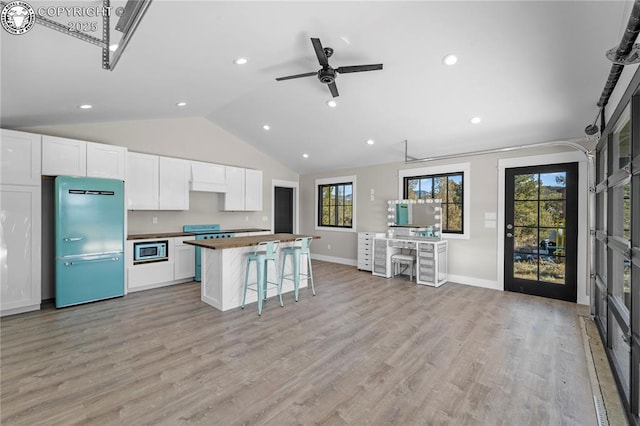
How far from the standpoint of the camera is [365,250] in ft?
21.1

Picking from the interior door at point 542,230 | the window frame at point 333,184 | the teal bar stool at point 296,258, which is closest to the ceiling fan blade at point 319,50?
the teal bar stool at point 296,258

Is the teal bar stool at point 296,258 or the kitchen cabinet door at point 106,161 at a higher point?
the kitchen cabinet door at point 106,161

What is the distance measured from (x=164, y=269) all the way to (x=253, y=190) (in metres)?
2.59

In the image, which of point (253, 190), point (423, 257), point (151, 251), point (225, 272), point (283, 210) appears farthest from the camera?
point (283, 210)

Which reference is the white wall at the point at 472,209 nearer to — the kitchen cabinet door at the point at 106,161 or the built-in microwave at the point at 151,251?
the built-in microwave at the point at 151,251

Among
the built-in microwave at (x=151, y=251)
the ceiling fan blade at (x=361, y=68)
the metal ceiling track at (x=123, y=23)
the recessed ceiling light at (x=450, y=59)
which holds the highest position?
the recessed ceiling light at (x=450, y=59)

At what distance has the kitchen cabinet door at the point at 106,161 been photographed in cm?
409

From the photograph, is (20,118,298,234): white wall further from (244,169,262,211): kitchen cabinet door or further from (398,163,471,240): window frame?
(398,163,471,240): window frame

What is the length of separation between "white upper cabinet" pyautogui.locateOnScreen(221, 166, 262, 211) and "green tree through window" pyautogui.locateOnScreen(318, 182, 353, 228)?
1812 mm

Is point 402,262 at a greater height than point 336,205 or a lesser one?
lesser

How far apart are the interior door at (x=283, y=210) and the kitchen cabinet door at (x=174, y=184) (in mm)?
2549

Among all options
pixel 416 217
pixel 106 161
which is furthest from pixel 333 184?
pixel 106 161

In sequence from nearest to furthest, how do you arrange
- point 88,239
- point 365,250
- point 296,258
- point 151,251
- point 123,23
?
point 123,23, point 88,239, point 296,258, point 151,251, point 365,250

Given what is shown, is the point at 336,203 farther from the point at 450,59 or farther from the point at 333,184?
the point at 450,59
